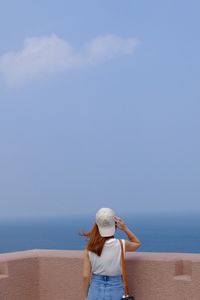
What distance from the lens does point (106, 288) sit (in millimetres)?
6355

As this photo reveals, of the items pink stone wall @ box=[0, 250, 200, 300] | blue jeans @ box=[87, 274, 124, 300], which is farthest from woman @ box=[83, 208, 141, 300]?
pink stone wall @ box=[0, 250, 200, 300]

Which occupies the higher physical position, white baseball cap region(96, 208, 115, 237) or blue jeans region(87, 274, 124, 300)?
white baseball cap region(96, 208, 115, 237)

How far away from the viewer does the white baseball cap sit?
248 inches

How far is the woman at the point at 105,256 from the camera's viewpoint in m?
6.33

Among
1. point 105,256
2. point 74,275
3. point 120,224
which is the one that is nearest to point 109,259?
point 105,256

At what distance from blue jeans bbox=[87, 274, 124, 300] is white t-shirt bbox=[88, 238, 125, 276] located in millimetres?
50

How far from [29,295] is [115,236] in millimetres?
1505

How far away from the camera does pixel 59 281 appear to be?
7.48m

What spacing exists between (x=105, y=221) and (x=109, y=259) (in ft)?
1.01

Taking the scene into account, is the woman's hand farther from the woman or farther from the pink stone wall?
the pink stone wall

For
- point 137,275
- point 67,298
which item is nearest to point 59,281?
point 67,298

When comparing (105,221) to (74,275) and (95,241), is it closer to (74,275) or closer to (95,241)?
(95,241)

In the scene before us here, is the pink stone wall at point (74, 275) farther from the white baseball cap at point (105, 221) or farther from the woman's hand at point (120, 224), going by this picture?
the white baseball cap at point (105, 221)

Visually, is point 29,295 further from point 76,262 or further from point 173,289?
point 173,289
